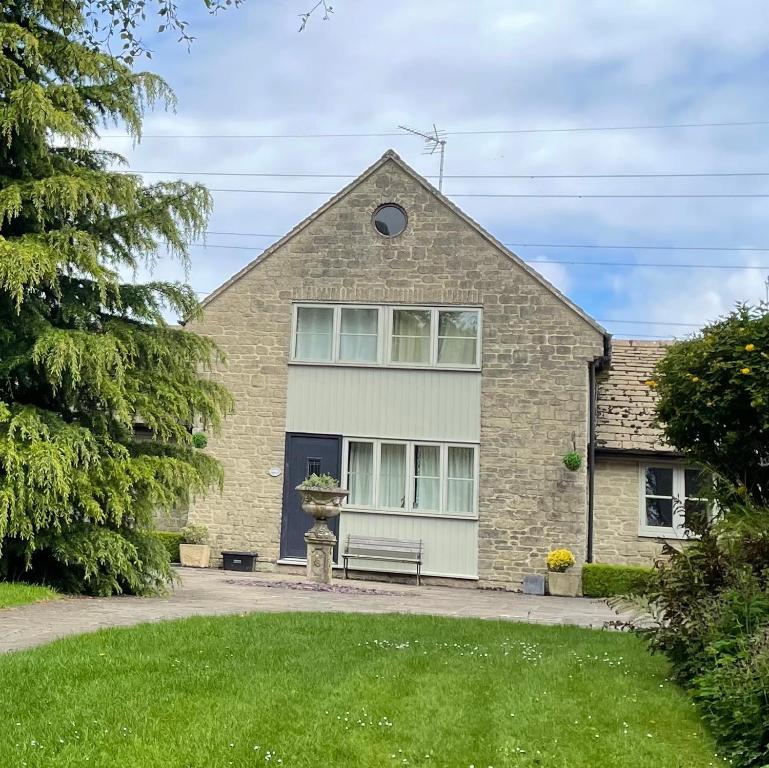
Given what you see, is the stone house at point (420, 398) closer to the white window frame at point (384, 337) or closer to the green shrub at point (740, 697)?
the white window frame at point (384, 337)

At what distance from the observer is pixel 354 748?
530 cm

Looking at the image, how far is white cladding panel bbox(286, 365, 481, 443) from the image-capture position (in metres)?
19.3

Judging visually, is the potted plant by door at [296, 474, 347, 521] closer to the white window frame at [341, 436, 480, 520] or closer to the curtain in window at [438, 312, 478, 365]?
the white window frame at [341, 436, 480, 520]

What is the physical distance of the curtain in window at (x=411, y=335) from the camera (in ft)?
64.7

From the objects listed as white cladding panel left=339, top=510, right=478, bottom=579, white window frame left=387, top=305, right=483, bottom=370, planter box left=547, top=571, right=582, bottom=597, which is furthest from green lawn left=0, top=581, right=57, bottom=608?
planter box left=547, top=571, right=582, bottom=597

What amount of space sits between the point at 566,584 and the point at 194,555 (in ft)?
25.1

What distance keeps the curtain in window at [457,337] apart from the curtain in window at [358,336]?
1.43 m

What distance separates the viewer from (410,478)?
763 inches

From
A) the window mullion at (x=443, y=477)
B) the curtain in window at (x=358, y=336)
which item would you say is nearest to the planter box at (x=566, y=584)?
the window mullion at (x=443, y=477)

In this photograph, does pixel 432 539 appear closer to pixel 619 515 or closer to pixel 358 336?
pixel 619 515

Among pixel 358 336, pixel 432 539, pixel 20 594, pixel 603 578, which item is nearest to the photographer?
pixel 20 594

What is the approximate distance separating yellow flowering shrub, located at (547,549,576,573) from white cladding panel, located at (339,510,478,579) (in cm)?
159

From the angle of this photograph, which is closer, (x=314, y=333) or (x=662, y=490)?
(x=662, y=490)

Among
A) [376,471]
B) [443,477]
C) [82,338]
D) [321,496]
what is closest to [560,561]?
[443,477]
